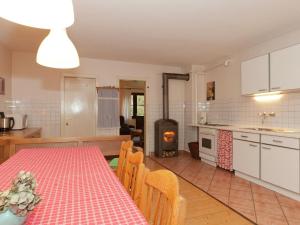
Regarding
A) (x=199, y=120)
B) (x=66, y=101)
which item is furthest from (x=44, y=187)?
(x=199, y=120)

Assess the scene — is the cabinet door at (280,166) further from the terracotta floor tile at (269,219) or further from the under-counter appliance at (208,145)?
the under-counter appliance at (208,145)

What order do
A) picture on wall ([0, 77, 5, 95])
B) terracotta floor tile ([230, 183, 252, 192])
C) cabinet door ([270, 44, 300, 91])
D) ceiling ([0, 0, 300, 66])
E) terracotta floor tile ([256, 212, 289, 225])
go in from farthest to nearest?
picture on wall ([0, 77, 5, 95])
terracotta floor tile ([230, 183, 252, 192])
cabinet door ([270, 44, 300, 91])
ceiling ([0, 0, 300, 66])
terracotta floor tile ([256, 212, 289, 225])

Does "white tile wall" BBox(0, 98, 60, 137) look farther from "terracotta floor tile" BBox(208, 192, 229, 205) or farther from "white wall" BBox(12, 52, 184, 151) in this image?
"terracotta floor tile" BBox(208, 192, 229, 205)

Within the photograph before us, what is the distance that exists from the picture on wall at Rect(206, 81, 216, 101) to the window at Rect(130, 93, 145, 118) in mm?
3819

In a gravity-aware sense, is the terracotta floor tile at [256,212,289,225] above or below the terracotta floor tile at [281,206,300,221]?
below

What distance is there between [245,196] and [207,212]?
27.6 inches

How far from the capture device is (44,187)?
111 cm

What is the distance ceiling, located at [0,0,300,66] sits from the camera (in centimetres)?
238

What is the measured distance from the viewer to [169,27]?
2.96 m

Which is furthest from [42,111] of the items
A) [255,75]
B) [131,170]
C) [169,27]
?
[255,75]

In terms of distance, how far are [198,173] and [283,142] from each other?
1.47 metres

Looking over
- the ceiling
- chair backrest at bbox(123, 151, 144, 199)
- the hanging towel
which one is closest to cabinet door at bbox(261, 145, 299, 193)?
the hanging towel

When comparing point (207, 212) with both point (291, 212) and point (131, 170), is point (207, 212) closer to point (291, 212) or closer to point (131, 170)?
point (291, 212)

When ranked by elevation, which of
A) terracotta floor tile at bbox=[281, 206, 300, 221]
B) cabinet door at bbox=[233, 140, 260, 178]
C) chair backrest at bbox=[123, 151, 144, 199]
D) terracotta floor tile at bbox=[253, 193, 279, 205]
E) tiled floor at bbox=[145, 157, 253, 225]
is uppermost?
chair backrest at bbox=[123, 151, 144, 199]
